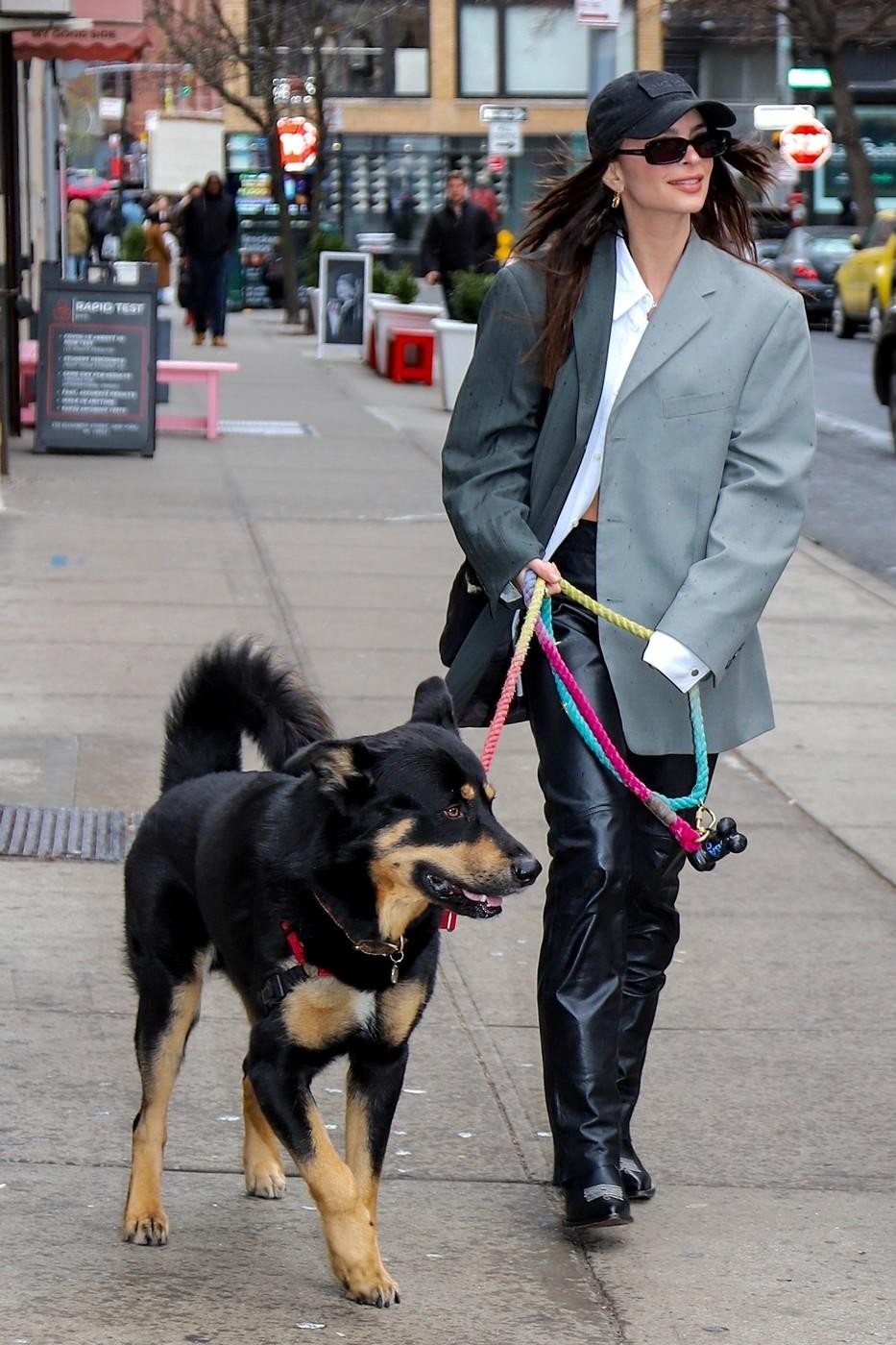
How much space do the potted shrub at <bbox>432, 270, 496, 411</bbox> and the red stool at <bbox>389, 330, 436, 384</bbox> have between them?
1868 mm

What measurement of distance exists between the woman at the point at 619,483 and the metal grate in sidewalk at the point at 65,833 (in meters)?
2.62

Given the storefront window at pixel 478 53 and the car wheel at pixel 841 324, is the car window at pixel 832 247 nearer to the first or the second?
the car wheel at pixel 841 324

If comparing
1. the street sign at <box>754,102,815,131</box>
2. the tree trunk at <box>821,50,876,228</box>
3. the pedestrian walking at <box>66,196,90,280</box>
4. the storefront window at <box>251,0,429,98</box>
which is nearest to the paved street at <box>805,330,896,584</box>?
the tree trunk at <box>821,50,876,228</box>

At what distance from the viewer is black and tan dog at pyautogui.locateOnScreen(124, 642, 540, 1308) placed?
362cm

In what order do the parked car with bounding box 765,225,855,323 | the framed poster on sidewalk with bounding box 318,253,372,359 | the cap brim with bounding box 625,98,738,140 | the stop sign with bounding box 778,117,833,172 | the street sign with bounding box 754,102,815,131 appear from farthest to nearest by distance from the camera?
the street sign with bounding box 754,102,815,131
the stop sign with bounding box 778,117,833,172
the parked car with bounding box 765,225,855,323
the framed poster on sidewalk with bounding box 318,253,372,359
the cap brim with bounding box 625,98,738,140

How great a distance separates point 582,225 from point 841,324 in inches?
1061

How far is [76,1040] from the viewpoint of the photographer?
4988 millimetres

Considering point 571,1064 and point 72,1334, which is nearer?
point 72,1334

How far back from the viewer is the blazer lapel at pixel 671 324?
13.2 feet

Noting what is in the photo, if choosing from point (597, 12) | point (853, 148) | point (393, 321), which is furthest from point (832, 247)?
point (597, 12)

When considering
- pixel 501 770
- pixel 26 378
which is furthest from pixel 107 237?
A: pixel 501 770

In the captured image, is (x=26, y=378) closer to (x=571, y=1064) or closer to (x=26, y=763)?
(x=26, y=763)

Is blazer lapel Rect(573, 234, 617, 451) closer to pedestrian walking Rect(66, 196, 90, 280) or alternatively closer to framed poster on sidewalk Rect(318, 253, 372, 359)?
framed poster on sidewalk Rect(318, 253, 372, 359)

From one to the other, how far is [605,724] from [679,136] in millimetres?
1101
